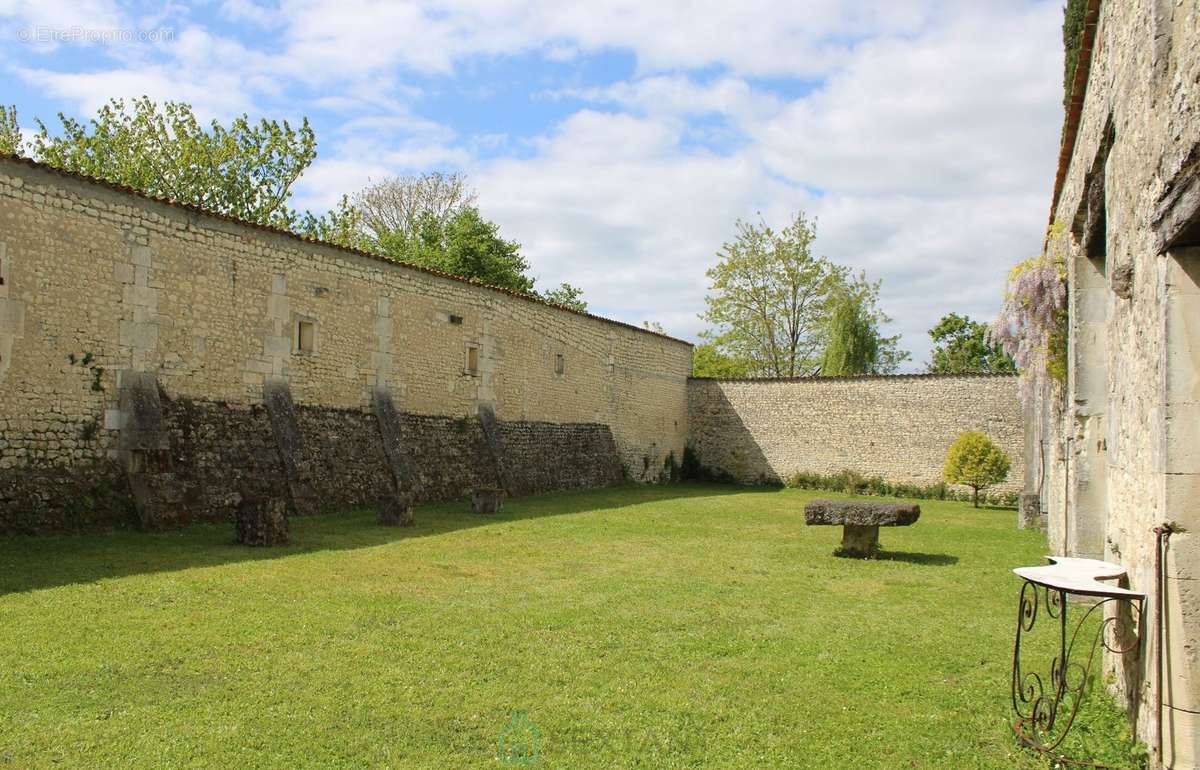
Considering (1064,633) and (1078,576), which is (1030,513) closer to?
(1078,576)

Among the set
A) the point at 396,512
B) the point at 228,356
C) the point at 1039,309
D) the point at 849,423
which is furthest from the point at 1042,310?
the point at 849,423

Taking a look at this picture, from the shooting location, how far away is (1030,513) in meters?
15.5

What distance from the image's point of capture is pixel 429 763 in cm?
404

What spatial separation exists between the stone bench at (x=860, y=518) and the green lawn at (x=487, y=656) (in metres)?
0.43

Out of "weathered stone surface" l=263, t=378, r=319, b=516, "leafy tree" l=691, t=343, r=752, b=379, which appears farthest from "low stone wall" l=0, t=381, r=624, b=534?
"leafy tree" l=691, t=343, r=752, b=379

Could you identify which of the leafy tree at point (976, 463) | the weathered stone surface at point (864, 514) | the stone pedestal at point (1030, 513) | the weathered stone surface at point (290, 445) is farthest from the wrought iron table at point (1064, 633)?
the leafy tree at point (976, 463)

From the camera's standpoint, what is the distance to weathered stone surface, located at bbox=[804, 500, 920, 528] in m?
10.3

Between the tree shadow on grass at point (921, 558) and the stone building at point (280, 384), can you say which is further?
the stone building at point (280, 384)

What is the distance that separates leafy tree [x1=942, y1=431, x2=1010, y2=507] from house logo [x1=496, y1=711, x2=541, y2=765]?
18248 millimetres

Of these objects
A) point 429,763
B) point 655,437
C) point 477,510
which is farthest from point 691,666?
point 655,437

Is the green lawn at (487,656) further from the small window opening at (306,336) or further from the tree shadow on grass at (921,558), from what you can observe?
the small window opening at (306,336)

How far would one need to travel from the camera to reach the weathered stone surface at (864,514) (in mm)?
10305

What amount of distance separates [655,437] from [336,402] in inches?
499

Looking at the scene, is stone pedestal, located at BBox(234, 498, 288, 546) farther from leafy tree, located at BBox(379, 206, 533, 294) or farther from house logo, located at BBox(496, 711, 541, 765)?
leafy tree, located at BBox(379, 206, 533, 294)
